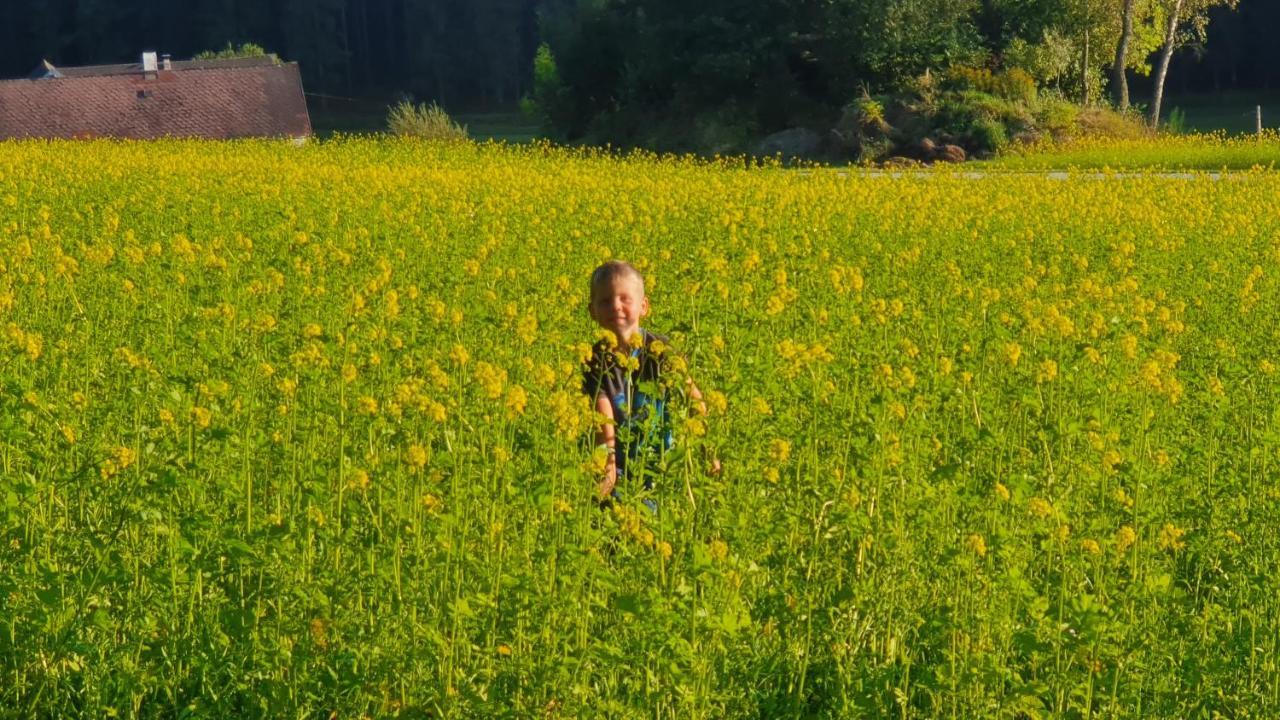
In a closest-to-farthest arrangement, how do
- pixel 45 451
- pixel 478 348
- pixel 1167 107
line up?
pixel 45 451, pixel 478 348, pixel 1167 107

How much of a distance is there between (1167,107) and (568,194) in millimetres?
48599

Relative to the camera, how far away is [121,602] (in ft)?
14.7

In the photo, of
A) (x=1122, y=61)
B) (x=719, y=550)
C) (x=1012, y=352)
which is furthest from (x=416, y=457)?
(x=1122, y=61)

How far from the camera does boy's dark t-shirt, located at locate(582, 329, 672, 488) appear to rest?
462 centimetres

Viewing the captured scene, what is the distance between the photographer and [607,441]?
5.35 m

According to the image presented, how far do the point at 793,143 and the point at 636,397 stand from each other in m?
31.3

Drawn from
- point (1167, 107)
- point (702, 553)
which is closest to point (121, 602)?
point (702, 553)

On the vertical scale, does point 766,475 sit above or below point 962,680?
above

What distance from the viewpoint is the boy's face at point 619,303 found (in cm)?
560

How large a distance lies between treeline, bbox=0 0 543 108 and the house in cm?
4382

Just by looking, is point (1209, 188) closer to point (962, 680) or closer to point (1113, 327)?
point (1113, 327)

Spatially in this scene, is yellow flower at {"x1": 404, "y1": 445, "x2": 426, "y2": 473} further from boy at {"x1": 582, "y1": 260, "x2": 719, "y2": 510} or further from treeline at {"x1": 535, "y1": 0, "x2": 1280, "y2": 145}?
treeline at {"x1": 535, "y1": 0, "x2": 1280, "y2": 145}

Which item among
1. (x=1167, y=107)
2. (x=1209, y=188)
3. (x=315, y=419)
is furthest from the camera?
(x=1167, y=107)

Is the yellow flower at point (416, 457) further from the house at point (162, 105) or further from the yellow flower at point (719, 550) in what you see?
the house at point (162, 105)
